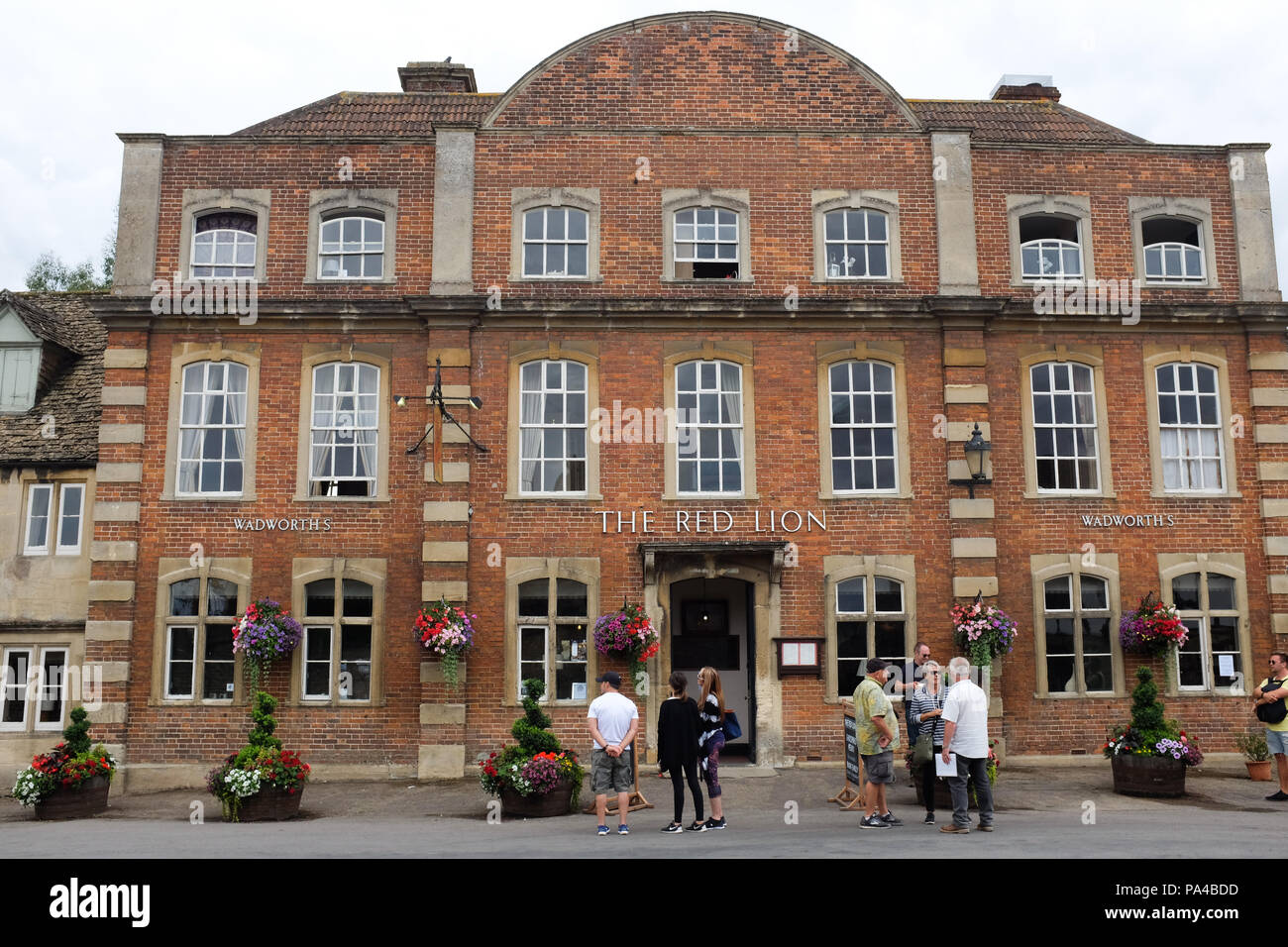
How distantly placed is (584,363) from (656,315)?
1.45 m

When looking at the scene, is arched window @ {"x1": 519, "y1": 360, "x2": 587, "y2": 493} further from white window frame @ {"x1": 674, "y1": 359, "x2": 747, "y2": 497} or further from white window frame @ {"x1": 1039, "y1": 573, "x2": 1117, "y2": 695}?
white window frame @ {"x1": 1039, "y1": 573, "x2": 1117, "y2": 695}

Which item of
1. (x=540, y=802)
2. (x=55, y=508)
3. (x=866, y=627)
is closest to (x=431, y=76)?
(x=55, y=508)

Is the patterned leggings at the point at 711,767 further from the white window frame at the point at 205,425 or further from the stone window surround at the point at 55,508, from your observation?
the stone window surround at the point at 55,508

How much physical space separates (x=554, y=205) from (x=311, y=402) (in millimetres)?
5267

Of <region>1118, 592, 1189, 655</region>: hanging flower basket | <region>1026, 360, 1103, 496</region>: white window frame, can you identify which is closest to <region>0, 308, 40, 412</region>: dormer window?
<region>1026, 360, 1103, 496</region>: white window frame

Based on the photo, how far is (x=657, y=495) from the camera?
59.2 ft

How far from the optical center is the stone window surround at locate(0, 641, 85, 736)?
18.3 metres

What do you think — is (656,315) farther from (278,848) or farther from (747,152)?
(278,848)

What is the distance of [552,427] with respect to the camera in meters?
18.2

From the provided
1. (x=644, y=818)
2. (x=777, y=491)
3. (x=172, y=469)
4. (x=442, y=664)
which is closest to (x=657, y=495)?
(x=777, y=491)

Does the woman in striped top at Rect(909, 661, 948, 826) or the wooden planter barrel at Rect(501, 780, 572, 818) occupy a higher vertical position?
the woman in striped top at Rect(909, 661, 948, 826)

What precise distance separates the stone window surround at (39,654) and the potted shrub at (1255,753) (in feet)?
61.3

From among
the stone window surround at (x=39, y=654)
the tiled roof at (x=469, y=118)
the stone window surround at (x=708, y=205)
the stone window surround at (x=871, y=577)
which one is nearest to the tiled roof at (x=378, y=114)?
the tiled roof at (x=469, y=118)

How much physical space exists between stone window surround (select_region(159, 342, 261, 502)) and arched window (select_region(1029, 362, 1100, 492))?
13.1 meters
